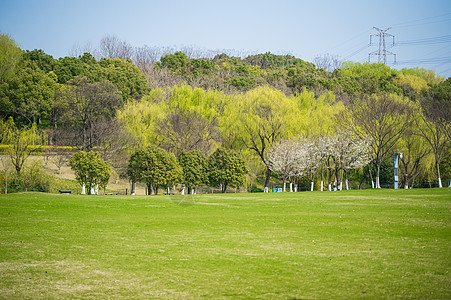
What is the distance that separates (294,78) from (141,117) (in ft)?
111

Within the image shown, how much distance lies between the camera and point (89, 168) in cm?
3503

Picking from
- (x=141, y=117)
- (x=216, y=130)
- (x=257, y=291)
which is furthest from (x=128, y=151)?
(x=257, y=291)

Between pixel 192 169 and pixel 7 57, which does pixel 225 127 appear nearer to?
pixel 192 169

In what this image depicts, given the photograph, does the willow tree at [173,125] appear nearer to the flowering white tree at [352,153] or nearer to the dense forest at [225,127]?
the dense forest at [225,127]

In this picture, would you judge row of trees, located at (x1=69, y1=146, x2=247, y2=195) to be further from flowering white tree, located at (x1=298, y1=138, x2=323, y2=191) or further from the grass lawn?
the grass lawn

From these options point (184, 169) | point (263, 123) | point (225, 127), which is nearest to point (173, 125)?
point (225, 127)

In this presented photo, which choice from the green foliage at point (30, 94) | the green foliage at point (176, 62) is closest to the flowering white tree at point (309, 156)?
the green foliage at point (30, 94)

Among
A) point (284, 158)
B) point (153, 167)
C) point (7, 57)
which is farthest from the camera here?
point (7, 57)

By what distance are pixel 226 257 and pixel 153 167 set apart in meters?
30.1

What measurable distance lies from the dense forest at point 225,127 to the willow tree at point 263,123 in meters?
0.13

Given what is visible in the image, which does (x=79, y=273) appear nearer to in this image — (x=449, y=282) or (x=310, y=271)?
(x=310, y=271)

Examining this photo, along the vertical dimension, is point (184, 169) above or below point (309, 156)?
below

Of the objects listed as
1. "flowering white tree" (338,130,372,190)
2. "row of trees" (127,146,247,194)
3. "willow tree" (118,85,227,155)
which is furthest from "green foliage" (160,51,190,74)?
"row of trees" (127,146,247,194)

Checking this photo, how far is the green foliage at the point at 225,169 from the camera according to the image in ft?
144
